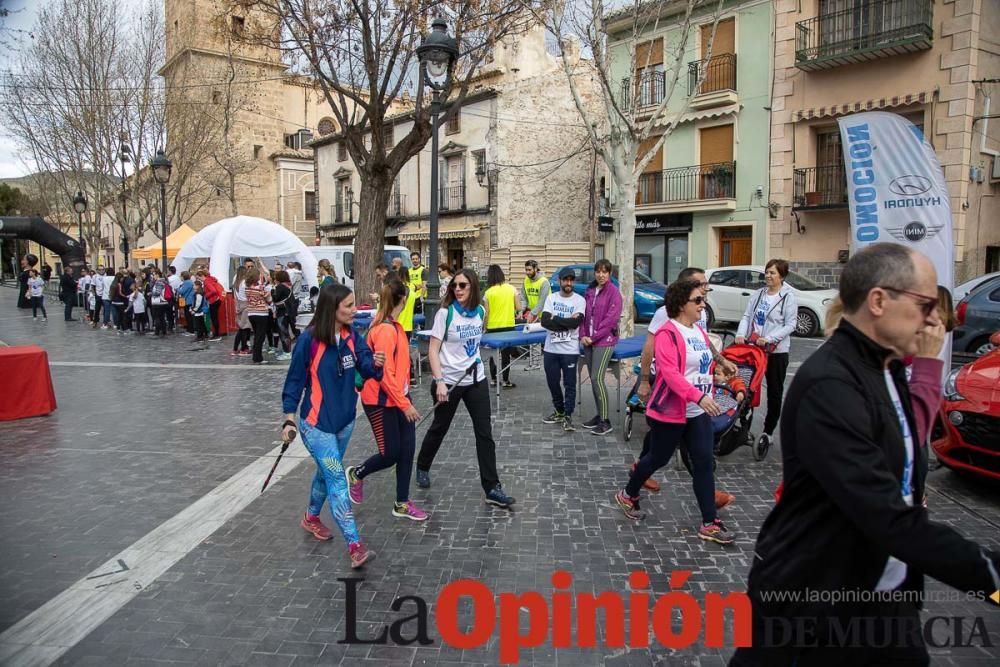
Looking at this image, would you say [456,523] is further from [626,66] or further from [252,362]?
[626,66]

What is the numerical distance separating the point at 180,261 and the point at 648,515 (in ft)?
58.9

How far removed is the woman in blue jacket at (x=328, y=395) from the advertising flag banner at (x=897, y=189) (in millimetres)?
4401

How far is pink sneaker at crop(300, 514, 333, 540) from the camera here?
4719 mm

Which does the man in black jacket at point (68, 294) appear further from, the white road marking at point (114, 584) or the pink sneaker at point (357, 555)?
the pink sneaker at point (357, 555)

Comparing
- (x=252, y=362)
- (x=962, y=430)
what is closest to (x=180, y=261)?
(x=252, y=362)

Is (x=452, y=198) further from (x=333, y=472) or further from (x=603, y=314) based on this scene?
(x=333, y=472)

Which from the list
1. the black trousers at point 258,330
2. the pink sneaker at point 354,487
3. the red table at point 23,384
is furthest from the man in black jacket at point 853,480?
the black trousers at point 258,330

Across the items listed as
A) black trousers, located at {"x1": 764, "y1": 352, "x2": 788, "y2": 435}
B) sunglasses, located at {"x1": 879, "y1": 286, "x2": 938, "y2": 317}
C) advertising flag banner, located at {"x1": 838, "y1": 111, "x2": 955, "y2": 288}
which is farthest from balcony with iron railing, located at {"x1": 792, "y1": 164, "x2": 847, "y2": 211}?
sunglasses, located at {"x1": 879, "y1": 286, "x2": 938, "y2": 317}

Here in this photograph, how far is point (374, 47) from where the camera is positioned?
14.3 m

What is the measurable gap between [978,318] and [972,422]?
751 cm

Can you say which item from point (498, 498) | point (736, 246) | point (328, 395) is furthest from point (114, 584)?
point (736, 246)

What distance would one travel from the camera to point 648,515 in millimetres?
5113

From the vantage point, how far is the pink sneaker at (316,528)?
472 cm

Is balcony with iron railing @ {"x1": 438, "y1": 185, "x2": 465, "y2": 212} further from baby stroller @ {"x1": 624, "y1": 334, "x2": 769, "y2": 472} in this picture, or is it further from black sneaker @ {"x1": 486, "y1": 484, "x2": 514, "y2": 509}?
black sneaker @ {"x1": 486, "y1": 484, "x2": 514, "y2": 509}
